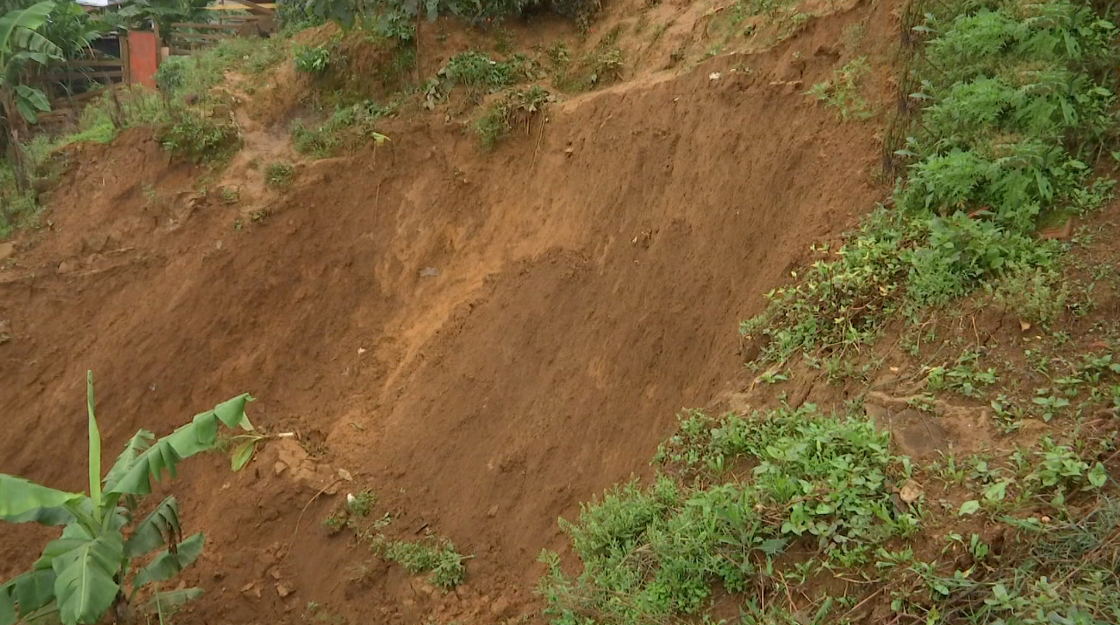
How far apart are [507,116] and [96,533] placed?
4.70 meters

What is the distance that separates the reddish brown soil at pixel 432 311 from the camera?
4887mm

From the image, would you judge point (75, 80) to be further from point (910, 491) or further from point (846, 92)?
point (910, 491)

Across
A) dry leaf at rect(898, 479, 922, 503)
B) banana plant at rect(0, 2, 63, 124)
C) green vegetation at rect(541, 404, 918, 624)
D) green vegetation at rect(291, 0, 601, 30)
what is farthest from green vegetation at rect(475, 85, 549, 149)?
dry leaf at rect(898, 479, 922, 503)

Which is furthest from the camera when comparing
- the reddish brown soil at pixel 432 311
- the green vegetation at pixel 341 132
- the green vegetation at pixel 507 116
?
the green vegetation at pixel 341 132

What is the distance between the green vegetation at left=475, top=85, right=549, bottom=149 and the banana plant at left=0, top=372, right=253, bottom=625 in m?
3.78

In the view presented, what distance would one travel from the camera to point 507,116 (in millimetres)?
7000

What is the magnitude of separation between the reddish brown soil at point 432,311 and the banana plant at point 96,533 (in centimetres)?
90

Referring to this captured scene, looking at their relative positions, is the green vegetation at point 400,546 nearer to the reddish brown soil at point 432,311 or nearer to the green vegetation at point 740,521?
the reddish brown soil at point 432,311

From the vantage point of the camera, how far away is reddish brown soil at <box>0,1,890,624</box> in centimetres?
489

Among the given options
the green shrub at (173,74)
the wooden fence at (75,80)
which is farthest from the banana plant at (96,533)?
the wooden fence at (75,80)

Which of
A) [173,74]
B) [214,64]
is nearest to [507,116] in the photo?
[214,64]

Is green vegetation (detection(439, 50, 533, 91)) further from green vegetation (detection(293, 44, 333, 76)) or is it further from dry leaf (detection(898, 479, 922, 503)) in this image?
dry leaf (detection(898, 479, 922, 503))

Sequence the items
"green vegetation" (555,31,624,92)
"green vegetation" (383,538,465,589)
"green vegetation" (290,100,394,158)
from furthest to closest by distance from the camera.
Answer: "green vegetation" (290,100,394,158), "green vegetation" (555,31,624,92), "green vegetation" (383,538,465,589)

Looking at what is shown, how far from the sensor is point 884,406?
3.60m
